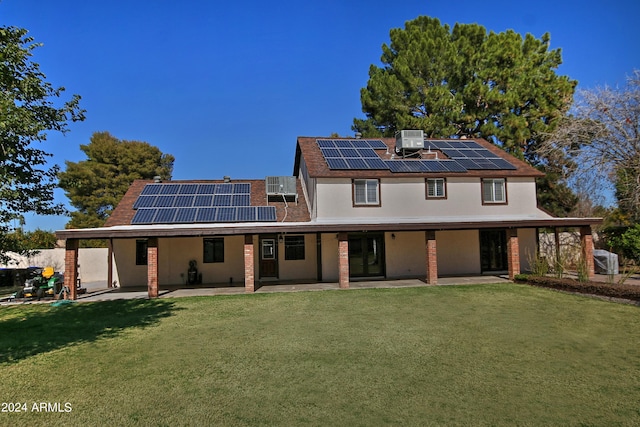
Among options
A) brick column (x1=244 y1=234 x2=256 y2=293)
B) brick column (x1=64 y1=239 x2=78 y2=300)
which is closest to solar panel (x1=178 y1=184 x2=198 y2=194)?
brick column (x1=64 y1=239 x2=78 y2=300)

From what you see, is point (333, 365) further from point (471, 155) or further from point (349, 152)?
point (471, 155)

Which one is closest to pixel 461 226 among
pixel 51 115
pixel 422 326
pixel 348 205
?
pixel 348 205

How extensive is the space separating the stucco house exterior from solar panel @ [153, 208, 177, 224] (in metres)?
0.04

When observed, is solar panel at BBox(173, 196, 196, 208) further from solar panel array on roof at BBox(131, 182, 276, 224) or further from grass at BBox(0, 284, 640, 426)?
grass at BBox(0, 284, 640, 426)

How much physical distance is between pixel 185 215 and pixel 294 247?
4901mm

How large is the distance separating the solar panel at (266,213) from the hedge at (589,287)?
10.3 metres

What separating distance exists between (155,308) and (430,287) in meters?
9.35

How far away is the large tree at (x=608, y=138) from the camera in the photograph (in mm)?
18375

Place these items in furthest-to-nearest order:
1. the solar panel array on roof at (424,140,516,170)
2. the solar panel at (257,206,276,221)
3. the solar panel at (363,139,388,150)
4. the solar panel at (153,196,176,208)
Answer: the solar panel at (363,139,388,150) < the solar panel array on roof at (424,140,516,170) < the solar panel at (153,196,176,208) < the solar panel at (257,206,276,221)

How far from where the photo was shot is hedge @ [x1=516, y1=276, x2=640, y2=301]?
10845 millimetres

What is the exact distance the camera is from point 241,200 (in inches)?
716

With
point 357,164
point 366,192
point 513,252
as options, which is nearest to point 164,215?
point 357,164

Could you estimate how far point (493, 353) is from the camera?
6609 mm

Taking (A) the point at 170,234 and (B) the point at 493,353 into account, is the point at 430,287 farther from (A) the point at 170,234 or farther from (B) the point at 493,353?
(A) the point at 170,234
